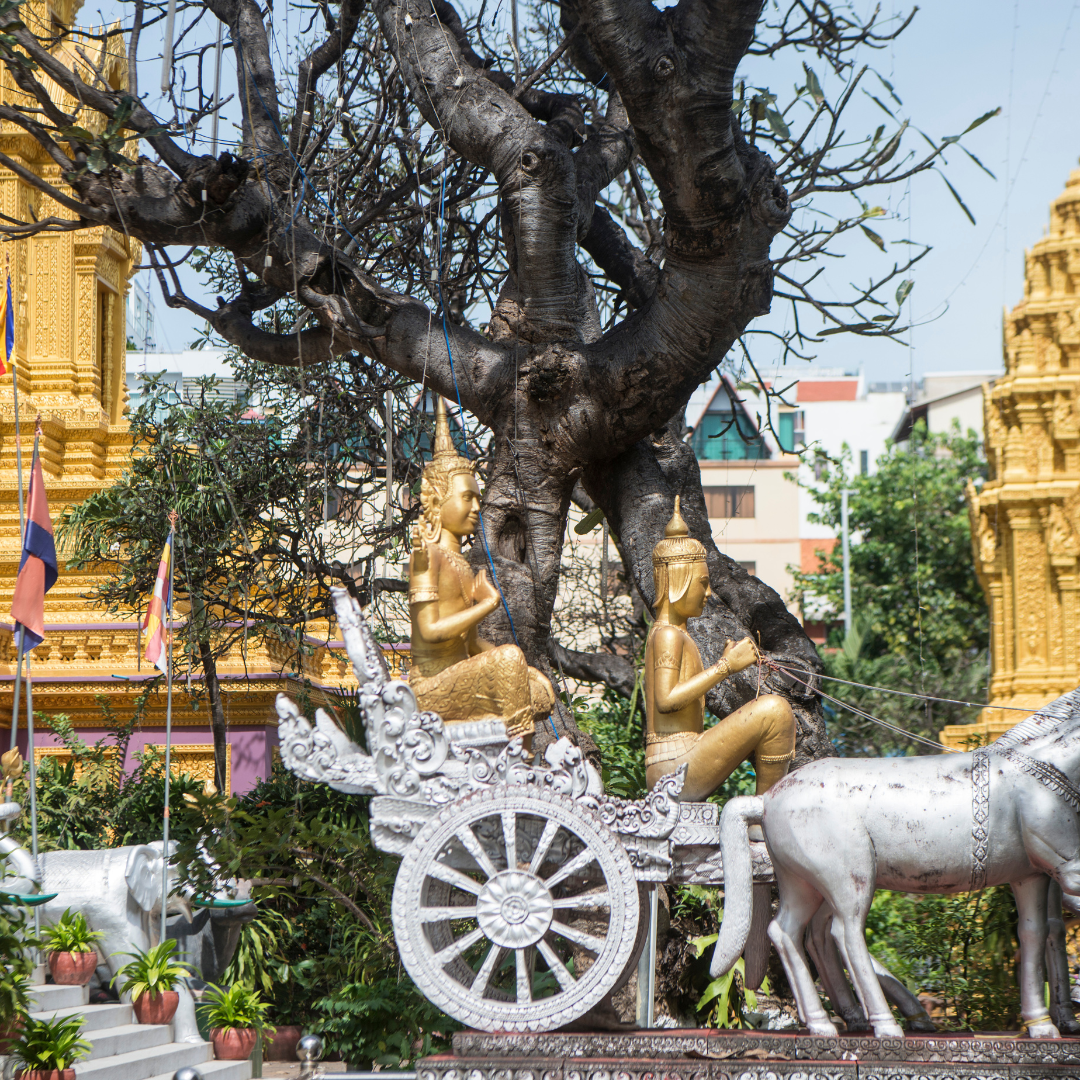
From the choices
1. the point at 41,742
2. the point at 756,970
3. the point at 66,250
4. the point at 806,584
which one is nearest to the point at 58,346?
the point at 66,250

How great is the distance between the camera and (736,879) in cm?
470

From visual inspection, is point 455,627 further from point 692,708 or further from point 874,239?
point 874,239

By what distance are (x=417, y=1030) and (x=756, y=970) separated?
2.29 m

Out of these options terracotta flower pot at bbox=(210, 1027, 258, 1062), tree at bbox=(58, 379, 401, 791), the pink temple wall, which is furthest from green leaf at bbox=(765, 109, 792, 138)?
the pink temple wall

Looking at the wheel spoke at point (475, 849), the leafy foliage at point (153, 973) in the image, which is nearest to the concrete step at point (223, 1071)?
the leafy foliage at point (153, 973)

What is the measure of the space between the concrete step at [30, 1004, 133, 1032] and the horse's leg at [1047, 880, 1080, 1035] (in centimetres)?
555

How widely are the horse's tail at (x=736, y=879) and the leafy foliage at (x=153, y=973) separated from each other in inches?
186

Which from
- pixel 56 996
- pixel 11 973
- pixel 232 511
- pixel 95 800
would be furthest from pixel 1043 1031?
pixel 95 800

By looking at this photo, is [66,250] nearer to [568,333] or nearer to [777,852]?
[568,333]

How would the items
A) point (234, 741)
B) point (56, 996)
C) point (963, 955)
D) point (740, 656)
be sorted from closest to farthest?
point (740, 656) → point (963, 955) → point (56, 996) → point (234, 741)

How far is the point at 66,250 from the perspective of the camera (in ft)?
53.5

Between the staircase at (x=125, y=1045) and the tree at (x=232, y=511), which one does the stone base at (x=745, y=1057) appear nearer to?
the staircase at (x=125, y=1045)

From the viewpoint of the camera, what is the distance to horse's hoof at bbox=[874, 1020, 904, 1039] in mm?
4441

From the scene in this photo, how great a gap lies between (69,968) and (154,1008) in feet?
1.97
